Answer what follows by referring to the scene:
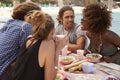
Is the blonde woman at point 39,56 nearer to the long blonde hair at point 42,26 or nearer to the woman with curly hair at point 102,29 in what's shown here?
the long blonde hair at point 42,26

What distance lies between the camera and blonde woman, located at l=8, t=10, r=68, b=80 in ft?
5.45

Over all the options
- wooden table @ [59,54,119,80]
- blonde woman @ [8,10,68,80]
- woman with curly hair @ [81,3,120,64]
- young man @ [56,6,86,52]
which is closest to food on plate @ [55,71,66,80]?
wooden table @ [59,54,119,80]

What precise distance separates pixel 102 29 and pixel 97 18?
0.38 ft

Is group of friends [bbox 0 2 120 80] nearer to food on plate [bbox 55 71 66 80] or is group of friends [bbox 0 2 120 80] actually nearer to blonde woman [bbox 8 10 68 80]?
blonde woman [bbox 8 10 68 80]

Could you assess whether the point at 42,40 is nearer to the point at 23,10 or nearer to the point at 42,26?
the point at 42,26

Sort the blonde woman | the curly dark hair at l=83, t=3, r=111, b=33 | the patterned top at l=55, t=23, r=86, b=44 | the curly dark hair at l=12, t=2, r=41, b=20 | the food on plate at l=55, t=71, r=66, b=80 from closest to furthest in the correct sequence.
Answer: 1. the blonde woman
2. the food on plate at l=55, t=71, r=66, b=80
3. the curly dark hair at l=12, t=2, r=41, b=20
4. the curly dark hair at l=83, t=3, r=111, b=33
5. the patterned top at l=55, t=23, r=86, b=44

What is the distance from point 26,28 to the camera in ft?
6.97

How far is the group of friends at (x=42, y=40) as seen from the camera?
65.8 inches

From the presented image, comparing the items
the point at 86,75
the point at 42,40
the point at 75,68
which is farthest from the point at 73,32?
the point at 42,40

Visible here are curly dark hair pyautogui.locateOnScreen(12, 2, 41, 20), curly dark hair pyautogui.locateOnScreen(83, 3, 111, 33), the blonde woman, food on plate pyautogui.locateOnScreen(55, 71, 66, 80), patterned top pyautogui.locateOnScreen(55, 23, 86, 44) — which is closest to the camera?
the blonde woman

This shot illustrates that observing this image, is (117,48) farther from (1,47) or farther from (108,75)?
(1,47)

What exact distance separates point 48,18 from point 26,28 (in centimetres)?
45

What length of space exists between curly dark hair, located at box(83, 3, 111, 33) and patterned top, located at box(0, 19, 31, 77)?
67 cm

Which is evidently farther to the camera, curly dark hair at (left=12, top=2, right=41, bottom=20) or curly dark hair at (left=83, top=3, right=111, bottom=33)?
curly dark hair at (left=83, top=3, right=111, bottom=33)
